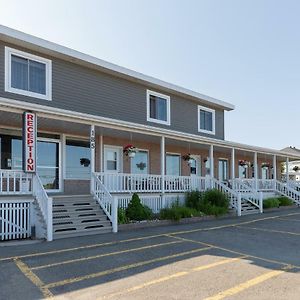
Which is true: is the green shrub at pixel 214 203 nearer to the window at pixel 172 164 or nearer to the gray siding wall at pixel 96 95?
the window at pixel 172 164

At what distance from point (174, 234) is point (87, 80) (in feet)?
27.9

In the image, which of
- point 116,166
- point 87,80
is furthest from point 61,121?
point 116,166

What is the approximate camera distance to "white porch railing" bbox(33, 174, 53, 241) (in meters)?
10.5

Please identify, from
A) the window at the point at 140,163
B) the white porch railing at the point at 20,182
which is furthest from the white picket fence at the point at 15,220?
the window at the point at 140,163

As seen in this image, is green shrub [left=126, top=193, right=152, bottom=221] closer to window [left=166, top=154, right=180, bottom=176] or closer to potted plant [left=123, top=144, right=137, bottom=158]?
potted plant [left=123, top=144, right=137, bottom=158]

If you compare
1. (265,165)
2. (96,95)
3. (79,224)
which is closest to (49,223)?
(79,224)

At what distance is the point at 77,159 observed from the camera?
1600 centimetres

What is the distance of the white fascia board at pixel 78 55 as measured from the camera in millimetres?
13464

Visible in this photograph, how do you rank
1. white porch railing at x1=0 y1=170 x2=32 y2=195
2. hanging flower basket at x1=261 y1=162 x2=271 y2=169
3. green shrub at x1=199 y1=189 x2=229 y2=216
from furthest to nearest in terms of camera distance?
hanging flower basket at x1=261 y1=162 x2=271 y2=169, green shrub at x1=199 y1=189 x2=229 y2=216, white porch railing at x1=0 y1=170 x2=32 y2=195

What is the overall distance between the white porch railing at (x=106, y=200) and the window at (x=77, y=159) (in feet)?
7.86

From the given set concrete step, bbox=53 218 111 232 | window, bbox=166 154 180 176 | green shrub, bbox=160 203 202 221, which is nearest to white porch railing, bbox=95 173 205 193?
green shrub, bbox=160 203 202 221

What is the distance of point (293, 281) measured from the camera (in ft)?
20.8

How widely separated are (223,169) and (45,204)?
16.1 meters

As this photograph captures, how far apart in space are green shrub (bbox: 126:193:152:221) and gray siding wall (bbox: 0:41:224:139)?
192 inches
